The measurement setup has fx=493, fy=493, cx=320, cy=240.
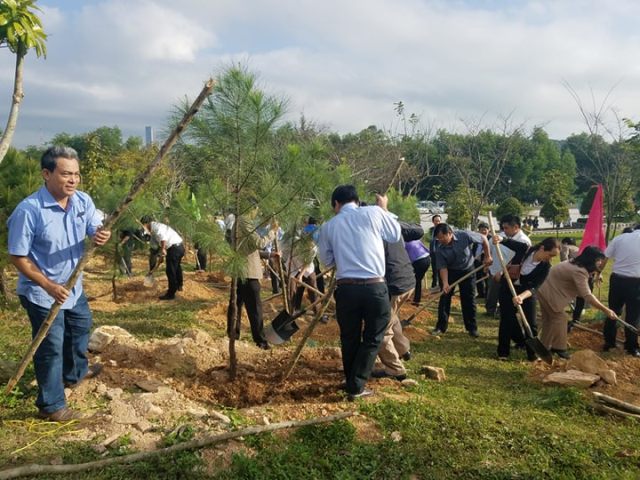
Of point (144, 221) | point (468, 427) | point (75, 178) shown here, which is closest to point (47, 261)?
point (75, 178)

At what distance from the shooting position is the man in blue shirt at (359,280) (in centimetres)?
356

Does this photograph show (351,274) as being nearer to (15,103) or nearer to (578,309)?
(15,103)

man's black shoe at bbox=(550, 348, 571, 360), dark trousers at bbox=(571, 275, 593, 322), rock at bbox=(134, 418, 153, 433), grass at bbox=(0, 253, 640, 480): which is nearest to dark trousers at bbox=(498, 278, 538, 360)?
man's black shoe at bbox=(550, 348, 571, 360)

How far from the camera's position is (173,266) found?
7.77 metres

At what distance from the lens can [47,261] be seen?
2.98 m

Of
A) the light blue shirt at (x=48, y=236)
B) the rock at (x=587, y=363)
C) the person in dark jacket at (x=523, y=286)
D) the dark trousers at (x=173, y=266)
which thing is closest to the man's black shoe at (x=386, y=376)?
the person in dark jacket at (x=523, y=286)

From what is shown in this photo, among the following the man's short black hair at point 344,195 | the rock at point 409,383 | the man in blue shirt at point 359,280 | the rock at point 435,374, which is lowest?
the rock at point 435,374

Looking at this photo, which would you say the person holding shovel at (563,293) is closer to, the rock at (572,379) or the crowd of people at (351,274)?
the crowd of people at (351,274)

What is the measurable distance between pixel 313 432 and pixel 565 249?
728cm

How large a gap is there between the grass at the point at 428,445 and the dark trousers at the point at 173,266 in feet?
11.4

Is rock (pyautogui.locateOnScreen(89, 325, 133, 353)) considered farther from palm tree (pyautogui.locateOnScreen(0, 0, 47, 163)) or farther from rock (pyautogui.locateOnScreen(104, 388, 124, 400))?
palm tree (pyautogui.locateOnScreen(0, 0, 47, 163))

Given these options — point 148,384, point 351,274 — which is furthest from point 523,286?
point 148,384

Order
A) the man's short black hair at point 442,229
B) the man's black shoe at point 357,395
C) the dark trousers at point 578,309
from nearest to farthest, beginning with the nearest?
1. the man's black shoe at point 357,395
2. the man's short black hair at point 442,229
3. the dark trousers at point 578,309

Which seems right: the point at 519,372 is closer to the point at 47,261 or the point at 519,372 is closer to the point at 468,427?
the point at 468,427
